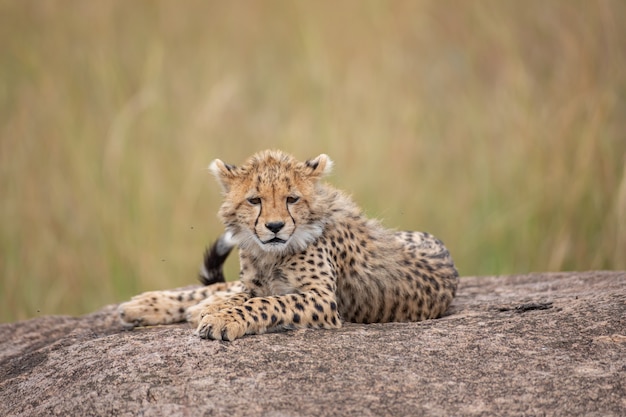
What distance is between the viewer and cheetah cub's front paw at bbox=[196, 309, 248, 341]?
295cm

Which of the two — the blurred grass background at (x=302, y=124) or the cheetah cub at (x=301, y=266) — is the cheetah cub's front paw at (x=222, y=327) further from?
the blurred grass background at (x=302, y=124)

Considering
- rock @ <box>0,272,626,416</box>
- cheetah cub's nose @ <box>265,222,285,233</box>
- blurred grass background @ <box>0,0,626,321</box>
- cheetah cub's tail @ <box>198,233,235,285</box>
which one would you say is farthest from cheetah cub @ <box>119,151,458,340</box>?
blurred grass background @ <box>0,0,626,321</box>

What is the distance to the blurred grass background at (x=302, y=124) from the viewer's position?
18.5 feet

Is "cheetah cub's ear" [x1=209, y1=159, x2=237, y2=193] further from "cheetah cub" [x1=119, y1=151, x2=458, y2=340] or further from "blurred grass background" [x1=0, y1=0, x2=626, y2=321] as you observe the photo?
"blurred grass background" [x1=0, y1=0, x2=626, y2=321]

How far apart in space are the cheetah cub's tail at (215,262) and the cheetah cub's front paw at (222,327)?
3.74 ft

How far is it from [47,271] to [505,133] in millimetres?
3152

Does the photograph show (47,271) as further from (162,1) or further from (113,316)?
(162,1)

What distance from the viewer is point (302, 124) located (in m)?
5.98

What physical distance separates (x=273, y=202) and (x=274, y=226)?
110mm

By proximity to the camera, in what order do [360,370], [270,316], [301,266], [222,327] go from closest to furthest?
[360,370]
[222,327]
[270,316]
[301,266]

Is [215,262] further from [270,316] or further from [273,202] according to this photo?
[270,316]

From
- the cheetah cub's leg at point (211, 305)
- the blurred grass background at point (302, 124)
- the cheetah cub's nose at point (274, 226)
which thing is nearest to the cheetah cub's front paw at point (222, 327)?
the cheetah cub's leg at point (211, 305)

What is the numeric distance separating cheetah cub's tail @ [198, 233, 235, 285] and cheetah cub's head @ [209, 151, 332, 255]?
60 cm

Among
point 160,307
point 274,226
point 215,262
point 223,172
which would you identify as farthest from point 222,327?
point 215,262
